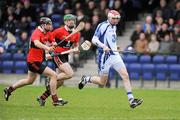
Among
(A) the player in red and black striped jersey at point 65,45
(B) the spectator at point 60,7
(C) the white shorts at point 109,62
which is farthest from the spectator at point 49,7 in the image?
(C) the white shorts at point 109,62

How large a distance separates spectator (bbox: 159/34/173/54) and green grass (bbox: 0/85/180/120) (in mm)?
4054

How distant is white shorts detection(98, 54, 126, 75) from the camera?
15.6 m

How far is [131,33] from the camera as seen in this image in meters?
27.5

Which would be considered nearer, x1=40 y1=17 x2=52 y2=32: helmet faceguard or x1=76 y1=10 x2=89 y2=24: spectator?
x1=40 y1=17 x2=52 y2=32: helmet faceguard

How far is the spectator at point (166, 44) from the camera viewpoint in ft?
80.4

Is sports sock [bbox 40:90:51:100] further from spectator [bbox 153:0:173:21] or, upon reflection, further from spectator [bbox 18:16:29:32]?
spectator [bbox 18:16:29:32]

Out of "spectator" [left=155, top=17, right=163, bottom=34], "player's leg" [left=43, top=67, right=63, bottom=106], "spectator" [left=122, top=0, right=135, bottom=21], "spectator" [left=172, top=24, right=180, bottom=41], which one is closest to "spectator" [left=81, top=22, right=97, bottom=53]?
"spectator" [left=122, top=0, right=135, bottom=21]

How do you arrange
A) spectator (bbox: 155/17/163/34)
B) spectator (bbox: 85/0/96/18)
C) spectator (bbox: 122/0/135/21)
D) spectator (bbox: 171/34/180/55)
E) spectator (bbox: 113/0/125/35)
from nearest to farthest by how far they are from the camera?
spectator (bbox: 171/34/180/55), spectator (bbox: 155/17/163/34), spectator (bbox: 113/0/125/35), spectator (bbox: 85/0/96/18), spectator (bbox: 122/0/135/21)

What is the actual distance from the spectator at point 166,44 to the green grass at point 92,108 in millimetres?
4054

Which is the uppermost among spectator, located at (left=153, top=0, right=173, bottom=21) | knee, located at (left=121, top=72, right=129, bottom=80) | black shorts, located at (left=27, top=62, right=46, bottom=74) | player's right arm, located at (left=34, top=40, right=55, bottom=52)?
spectator, located at (left=153, top=0, right=173, bottom=21)

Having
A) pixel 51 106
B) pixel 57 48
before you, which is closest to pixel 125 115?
pixel 51 106

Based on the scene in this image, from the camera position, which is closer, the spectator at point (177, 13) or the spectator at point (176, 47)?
the spectator at point (176, 47)

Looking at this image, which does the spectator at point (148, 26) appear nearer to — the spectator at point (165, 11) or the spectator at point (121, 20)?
the spectator at point (165, 11)

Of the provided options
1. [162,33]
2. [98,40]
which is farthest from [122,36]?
[98,40]
